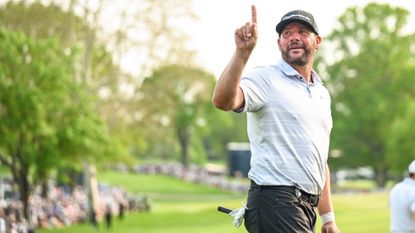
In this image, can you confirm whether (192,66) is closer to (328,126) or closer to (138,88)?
(138,88)

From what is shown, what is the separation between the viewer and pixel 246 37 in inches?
187

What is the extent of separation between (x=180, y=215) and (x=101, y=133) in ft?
44.9

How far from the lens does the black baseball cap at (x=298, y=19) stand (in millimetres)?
5336

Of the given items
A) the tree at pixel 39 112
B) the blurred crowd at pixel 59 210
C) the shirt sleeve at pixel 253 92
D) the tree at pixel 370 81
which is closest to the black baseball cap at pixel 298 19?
the shirt sleeve at pixel 253 92

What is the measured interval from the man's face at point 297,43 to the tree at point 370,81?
67.8m

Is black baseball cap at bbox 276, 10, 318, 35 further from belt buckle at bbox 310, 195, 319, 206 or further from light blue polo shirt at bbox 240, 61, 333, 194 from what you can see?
belt buckle at bbox 310, 195, 319, 206

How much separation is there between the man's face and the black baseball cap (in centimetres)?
2

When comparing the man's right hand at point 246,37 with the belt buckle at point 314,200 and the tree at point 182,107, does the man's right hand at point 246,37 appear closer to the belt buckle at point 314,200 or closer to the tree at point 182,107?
the belt buckle at point 314,200

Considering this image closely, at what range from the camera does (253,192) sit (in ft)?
17.6

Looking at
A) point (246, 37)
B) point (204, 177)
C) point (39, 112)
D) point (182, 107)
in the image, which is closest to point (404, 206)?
point (246, 37)

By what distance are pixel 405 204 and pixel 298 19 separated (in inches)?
183

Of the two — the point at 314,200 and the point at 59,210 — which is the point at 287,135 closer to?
the point at 314,200

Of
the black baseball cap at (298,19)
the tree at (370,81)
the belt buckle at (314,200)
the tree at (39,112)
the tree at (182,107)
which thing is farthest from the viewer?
the tree at (370,81)

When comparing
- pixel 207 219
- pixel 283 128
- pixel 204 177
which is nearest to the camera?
pixel 283 128
